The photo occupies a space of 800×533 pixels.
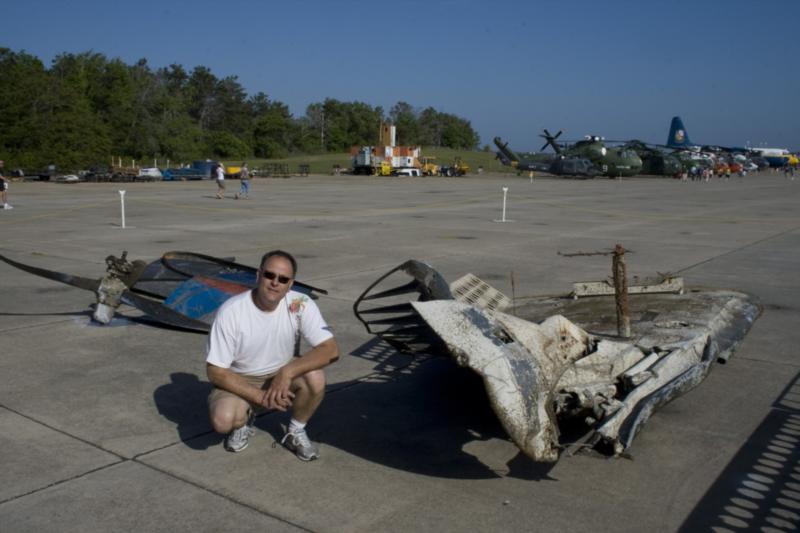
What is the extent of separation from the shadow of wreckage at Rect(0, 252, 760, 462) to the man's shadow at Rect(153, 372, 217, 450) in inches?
45.6

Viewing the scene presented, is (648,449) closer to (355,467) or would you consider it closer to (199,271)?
(355,467)

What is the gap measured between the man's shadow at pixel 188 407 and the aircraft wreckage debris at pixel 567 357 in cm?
134

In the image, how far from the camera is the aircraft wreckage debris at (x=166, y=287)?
23.6 feet

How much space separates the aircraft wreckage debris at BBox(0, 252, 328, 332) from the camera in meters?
7.20

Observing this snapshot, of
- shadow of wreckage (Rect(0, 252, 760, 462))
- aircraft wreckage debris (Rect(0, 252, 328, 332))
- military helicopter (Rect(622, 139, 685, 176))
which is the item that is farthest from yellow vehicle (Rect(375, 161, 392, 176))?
shadow of wreckage (Rect(0, 252, 760, 462))

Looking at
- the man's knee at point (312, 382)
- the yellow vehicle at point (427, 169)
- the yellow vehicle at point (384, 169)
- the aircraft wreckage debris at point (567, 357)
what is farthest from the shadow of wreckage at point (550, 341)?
the yellow vehicle at point (427, 169)

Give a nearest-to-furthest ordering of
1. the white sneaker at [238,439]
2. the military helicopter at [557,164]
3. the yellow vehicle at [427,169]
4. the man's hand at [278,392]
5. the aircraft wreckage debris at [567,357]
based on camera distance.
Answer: the aircraft wreckage debris at [567,357] → the man's hand at [278,392] → the white sneaker at [238,439] → the military helicopter at [557,164] → the yellow vehicle at [427,169]

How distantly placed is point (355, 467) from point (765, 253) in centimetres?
1293

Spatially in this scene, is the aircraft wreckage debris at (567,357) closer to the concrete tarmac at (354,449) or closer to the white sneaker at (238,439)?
the concrete tarmac at (354,449)

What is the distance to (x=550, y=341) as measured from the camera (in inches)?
186

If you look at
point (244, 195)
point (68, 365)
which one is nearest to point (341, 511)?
point (68, 365)

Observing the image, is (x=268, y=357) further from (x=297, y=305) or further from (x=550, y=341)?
(x=550, y=341)

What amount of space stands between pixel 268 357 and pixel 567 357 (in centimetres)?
185

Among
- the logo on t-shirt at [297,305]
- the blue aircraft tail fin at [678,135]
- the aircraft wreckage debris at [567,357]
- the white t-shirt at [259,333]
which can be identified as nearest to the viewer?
the aircraft wreckage debris at [567,357]
